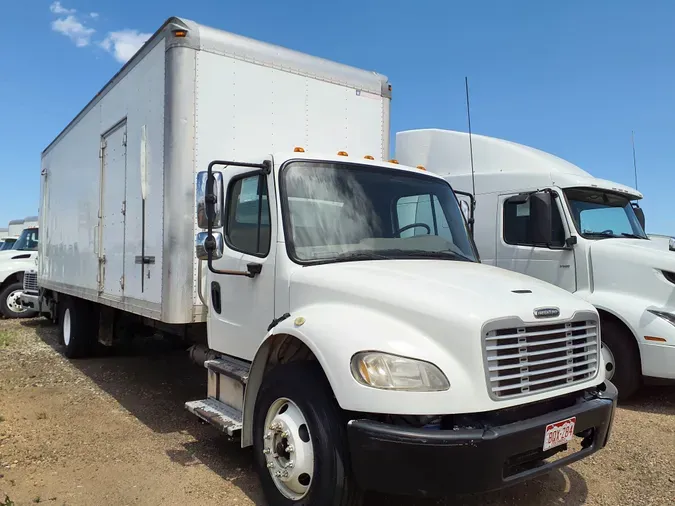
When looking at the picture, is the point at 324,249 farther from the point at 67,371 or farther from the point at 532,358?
the point at 67,371

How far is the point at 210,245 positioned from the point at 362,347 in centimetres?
156

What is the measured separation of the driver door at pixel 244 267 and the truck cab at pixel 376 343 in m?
0.02

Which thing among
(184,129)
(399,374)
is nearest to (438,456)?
(399,374)

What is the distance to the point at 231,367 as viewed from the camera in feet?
14.4

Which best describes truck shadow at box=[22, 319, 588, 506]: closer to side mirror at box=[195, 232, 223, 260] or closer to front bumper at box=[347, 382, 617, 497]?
front bumper at box=[347, 382, 617, 497]

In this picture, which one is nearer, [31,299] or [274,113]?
[274,113]

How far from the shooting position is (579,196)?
690 centimetres

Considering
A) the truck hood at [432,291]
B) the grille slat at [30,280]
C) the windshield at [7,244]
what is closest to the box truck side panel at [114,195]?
the truck hood at [432,291]

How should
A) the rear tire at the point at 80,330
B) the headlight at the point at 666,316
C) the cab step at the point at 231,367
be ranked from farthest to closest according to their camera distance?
the rear tire at the point at 80,330 < the headlight at the point at 666,316 < the cab step at the point at 231,367

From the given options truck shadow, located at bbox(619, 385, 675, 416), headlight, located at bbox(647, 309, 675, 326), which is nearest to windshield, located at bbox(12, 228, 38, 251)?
truck shadow, located at bbox(619, 385, 675, 416)

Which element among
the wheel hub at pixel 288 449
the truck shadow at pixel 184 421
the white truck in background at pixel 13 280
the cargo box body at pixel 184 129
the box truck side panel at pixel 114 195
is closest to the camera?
the wheel hub at pixel 288 449

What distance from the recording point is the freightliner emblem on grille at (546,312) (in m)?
3.13

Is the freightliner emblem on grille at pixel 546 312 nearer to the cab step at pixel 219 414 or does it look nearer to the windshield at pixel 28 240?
the cab step at pixel 219 414

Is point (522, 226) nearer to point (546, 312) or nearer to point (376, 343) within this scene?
point (546, 312)
